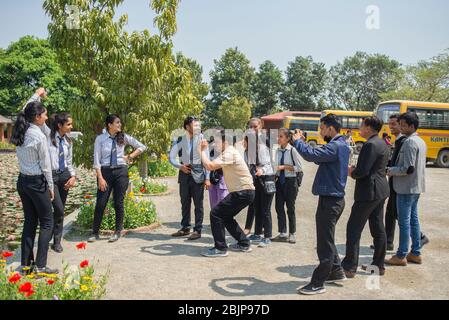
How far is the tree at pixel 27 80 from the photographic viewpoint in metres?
38.9

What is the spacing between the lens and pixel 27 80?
133ft

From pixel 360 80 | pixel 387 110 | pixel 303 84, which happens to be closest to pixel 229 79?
pixel 303 84

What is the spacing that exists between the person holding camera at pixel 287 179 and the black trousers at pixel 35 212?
11.6 ft

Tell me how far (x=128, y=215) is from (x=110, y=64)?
267cm

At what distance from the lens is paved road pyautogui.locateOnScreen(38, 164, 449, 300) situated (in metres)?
4.63

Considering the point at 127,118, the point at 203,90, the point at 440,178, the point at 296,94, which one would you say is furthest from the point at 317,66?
the point at 127,118

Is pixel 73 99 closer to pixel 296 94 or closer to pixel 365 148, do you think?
pixel 365 148

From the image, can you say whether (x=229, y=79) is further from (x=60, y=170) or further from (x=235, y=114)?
(x=60, y=170)

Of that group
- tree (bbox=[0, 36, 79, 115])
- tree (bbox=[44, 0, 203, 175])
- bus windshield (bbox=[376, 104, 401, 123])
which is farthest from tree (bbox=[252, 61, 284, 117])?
tree (bbox=[44, 0, 203, 175])

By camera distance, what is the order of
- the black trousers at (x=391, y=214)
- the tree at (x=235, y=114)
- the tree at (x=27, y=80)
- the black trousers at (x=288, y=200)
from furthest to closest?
the tree at (x=235, y=114) → the tree at (x=27, y=80) → the black trousers at (x=288, y=200) → the black trousers at (x=391, y=214)

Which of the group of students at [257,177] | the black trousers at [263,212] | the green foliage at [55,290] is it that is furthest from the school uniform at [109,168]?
the green foliage at [55,290]

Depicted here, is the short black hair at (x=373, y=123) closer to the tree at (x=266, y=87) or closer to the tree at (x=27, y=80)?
the tree at (x=27, y=80)

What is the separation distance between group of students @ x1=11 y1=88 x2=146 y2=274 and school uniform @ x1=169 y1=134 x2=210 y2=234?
0.68 m

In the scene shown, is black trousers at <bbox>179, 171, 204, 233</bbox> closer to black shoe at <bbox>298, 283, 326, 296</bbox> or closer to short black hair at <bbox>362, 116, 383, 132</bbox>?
black shoe at <bbox>298, 283, 326, 296</bbox>
